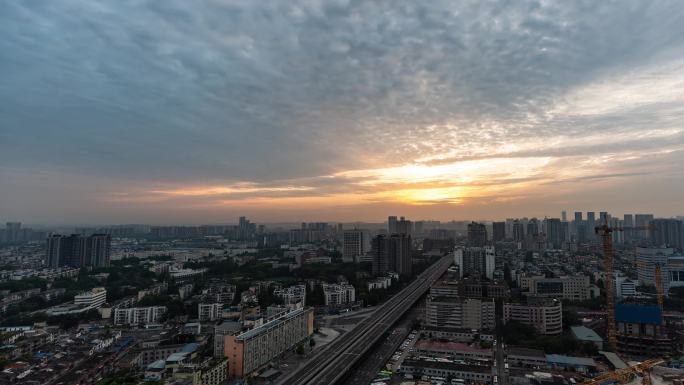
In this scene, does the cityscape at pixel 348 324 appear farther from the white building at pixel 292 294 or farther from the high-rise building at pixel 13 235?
the high-rise building at pixel 13 235

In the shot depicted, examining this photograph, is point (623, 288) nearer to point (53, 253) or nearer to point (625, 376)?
point (625, 376)

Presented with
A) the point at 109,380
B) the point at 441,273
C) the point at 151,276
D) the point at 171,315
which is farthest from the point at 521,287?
the point at 151,276

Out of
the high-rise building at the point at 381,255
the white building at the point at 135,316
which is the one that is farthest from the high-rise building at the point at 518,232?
the white building at the point at 135,316

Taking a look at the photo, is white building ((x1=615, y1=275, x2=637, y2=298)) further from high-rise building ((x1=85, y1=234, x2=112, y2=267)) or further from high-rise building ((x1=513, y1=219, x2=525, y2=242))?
high-rise building ((x1=85, y1=234, x2=112, y2=267))

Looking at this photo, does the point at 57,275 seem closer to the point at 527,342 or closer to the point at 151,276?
the point at 151,276

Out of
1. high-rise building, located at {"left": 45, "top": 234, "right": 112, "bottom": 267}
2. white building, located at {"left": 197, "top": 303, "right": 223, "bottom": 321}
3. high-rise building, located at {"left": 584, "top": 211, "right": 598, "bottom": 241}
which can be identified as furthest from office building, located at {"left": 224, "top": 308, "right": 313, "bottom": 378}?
high-rise building, located at {"left": 584, "top": 211, "right": 598, "bottom": 241}
